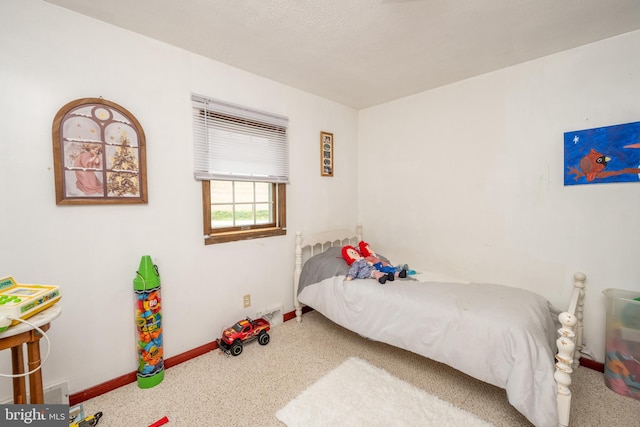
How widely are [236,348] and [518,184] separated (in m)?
2.99

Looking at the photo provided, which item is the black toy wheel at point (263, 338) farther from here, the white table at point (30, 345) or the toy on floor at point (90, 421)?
the white table at point (30, 345)

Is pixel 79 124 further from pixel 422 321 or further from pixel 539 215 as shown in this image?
pixel 539 215

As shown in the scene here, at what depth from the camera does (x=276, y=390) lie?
1.94 metres

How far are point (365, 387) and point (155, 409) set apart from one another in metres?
1.44

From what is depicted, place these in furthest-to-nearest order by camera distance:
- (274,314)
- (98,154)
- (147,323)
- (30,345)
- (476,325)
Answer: (274,314), (147,323), (98,154), (476,325), (30,345)

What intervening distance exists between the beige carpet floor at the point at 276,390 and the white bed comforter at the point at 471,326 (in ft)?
0.51

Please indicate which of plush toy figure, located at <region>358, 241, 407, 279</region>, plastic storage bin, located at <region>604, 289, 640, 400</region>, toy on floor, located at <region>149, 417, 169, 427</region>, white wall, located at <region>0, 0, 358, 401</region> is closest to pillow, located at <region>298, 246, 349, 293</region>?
plush toy figure, located at <region>358, 241, 407, 279</region>

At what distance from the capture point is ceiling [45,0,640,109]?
170 centimetres

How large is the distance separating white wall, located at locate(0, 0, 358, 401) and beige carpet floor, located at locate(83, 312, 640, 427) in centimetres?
32

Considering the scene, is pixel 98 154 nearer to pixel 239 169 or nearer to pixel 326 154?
pixel 239 169

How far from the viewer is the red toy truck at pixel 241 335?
2.36m

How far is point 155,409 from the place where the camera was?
1.77 meters

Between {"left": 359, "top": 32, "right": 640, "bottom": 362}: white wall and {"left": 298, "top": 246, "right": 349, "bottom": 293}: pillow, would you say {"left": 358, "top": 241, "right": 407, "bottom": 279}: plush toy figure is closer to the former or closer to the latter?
{"left": 298, "top": 246, "right": 349, "bottom": 293}: pillow

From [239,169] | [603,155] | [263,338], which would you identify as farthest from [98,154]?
[603,155]
